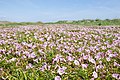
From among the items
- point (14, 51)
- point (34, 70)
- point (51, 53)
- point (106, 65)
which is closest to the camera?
point (34, 70)

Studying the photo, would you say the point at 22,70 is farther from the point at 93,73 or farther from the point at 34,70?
the point at 93,73

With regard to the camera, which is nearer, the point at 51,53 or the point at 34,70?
the point at 34,70

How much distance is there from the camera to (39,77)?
5469mm

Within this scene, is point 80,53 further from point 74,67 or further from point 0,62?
point 0,62

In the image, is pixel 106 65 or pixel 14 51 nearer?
pixel 106 65

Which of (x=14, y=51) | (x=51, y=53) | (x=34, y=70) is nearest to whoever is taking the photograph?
(x=34, y=70)

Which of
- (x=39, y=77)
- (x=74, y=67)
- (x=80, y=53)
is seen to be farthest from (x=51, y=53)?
(x=39, y=77)

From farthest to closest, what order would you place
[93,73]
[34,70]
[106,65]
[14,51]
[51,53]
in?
1. [14,51]
2. [51,53]
3. [106,65]
4. [34,70]
5. [93,73]

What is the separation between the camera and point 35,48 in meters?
8.34

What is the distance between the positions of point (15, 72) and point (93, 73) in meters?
1.79

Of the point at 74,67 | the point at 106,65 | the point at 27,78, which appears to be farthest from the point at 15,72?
the point at 106,65

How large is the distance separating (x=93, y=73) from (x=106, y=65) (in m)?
1.01

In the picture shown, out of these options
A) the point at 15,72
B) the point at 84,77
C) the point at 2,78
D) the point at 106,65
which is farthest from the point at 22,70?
the point at 106,65

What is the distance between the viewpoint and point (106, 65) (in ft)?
20.7
